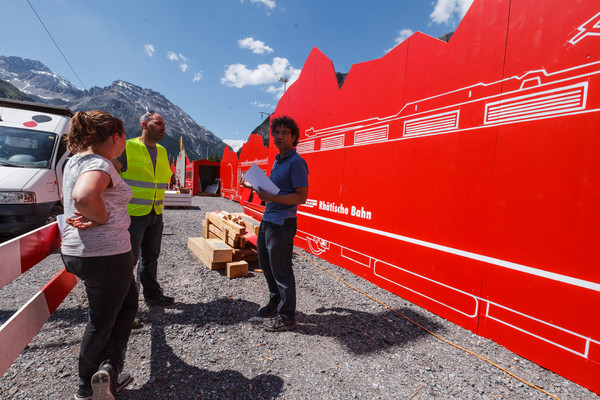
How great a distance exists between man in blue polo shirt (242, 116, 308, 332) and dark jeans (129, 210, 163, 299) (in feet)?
3.84

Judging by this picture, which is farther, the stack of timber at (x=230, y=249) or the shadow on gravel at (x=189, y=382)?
the stack of timber at (x=230, y=249)

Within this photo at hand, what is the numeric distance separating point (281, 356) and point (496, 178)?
285 cm

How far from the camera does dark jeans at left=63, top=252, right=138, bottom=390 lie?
1.64 m

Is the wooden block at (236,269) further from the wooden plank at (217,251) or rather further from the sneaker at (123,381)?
the sneaker at (123,381)

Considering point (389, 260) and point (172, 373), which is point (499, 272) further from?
point (172, 373)

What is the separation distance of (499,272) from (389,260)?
149cm

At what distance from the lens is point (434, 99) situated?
3555 mm

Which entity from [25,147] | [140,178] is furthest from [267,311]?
[25,147]

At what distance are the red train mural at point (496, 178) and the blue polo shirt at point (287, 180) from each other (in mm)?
1867

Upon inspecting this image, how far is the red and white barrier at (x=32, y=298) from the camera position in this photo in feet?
5.70

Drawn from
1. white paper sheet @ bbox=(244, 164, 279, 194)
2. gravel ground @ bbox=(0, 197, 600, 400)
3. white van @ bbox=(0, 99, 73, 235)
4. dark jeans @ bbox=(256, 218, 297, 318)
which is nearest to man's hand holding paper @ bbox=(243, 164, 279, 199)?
white paper sheet @ bbox=(244, 164, 279, 194)

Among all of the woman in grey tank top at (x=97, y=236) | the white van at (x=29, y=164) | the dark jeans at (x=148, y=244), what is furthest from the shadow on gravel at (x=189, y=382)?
the white van at (x=29, y=164)

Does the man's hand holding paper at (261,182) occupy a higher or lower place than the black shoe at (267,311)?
higher

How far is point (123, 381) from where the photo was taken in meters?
2.00
